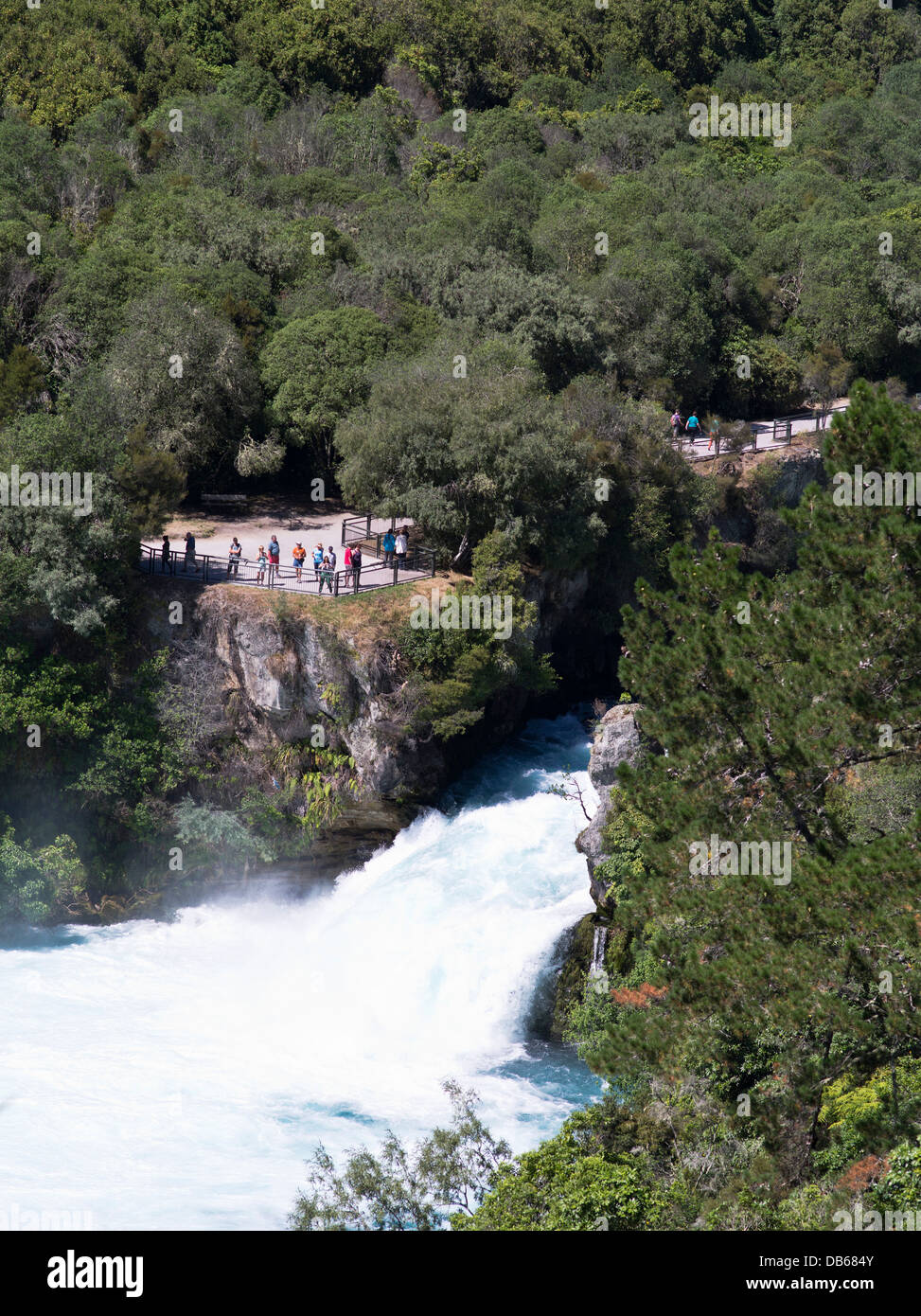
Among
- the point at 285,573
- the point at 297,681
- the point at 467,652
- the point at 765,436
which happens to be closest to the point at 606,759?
the point at 467,652

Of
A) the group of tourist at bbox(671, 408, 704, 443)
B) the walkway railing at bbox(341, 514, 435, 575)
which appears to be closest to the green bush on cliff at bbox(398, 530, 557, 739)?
the walkway railing at bbox(341, 514, 435, 575)

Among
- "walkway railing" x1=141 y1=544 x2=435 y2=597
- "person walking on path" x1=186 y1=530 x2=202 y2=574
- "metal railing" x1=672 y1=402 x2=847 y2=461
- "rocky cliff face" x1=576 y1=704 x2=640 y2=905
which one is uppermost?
"metal railing" x1=672 y1=402 x2=847 y2=461

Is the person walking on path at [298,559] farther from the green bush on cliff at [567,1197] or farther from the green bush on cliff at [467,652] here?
the green bush on cliff at [567,1197]

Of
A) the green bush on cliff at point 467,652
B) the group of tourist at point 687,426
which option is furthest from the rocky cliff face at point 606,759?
the group of tourist at point 687,426

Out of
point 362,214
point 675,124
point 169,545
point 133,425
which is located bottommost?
point 169,545

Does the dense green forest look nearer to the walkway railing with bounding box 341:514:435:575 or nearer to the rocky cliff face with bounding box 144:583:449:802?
the walkway railing with bounding box 341:514:435:575
